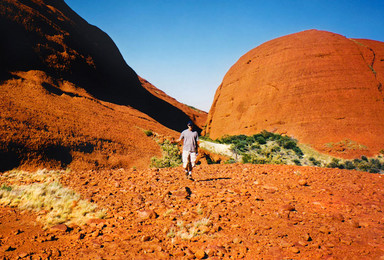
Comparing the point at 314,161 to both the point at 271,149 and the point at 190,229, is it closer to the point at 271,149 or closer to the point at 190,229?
the point at 271,149

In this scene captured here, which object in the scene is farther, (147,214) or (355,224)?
(147,214)

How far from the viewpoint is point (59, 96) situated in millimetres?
13727

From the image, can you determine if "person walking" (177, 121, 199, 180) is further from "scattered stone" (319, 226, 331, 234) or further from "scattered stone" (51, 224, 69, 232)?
"scattered stone" (319, 226, 331, 234)

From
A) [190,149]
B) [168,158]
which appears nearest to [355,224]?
[190,149]

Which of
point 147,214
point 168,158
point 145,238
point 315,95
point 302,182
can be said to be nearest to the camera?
point 145,238

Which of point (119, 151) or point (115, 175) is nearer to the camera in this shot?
point (115, 175)

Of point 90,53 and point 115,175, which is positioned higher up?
point 90,53

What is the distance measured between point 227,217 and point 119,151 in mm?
7827

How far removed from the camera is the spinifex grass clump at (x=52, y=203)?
3547 millimetres

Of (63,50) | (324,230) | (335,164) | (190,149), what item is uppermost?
(63,50)

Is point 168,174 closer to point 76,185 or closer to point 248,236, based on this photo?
point 76,185

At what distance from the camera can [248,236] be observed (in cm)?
303

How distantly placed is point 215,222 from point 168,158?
25.2 feet

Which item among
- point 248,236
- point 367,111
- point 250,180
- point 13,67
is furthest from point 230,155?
point 13,67
